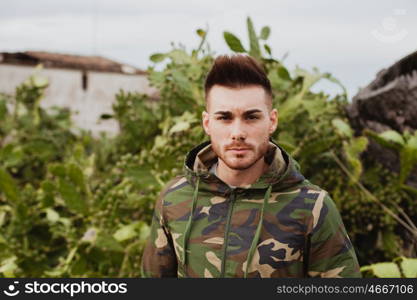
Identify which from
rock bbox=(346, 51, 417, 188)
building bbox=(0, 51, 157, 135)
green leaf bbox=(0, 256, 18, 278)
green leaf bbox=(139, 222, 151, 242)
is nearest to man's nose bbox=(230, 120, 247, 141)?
green leaf bbox=(139, 222, 151, 242)

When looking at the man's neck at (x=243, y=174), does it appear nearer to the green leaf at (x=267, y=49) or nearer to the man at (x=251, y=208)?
the man at (x=251, y=208)

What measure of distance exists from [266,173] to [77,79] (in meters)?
7.04

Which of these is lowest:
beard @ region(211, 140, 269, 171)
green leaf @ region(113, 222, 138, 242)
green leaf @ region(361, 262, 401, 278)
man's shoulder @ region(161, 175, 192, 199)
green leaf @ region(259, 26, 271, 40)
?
green leaf @ region(113, 222, 138, 242)

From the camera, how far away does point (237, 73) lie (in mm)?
1535

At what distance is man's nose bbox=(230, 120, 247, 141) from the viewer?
58.3 inches

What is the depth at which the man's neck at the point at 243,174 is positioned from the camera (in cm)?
159

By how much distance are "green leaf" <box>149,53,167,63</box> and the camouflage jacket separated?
4.27 feet

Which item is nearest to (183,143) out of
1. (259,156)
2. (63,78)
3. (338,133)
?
(338,133)

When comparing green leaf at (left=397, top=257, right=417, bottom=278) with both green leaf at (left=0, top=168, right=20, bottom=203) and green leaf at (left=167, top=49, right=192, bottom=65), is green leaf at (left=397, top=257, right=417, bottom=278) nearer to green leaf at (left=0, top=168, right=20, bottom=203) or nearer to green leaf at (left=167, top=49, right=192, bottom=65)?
green leaf at (left=167, top=49, right=192, bottom=65)

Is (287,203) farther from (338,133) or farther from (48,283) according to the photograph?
(338,133)

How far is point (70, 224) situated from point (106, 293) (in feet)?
5.26

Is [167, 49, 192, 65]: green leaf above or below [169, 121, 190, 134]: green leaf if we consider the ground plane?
above

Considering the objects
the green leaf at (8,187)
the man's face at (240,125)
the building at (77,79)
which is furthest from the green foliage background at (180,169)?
the building at (77,79)

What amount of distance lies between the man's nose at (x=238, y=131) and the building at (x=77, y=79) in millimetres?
6141
